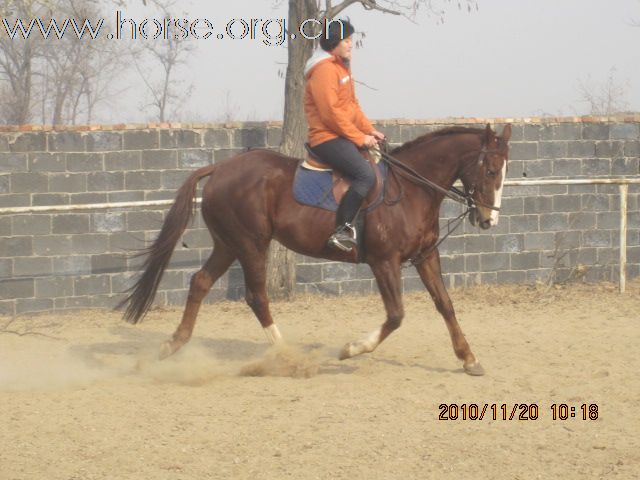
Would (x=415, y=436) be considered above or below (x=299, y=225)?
below

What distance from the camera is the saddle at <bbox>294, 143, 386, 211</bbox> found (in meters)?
7.25

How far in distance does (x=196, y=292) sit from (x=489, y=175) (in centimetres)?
255

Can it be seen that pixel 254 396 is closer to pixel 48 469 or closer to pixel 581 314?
pixel 48 469

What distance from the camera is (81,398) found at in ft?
21.3

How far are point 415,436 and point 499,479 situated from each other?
2.63ft

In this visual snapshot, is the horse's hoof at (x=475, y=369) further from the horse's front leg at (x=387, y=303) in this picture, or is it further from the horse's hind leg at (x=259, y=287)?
the horse's hind leg at (x=259, y=287)

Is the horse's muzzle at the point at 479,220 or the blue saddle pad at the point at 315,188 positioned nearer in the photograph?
the horse's muzzle at the point at 479,220

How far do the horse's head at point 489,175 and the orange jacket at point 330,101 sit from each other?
35.7 inches

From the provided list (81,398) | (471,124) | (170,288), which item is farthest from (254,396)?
(471,124)

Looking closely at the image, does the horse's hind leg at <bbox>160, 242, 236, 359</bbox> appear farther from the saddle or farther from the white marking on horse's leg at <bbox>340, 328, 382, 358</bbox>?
the white marking on horse's leg at <bbox>340, 328, 382, 358</bbox>

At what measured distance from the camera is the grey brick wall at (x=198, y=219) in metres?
10.5

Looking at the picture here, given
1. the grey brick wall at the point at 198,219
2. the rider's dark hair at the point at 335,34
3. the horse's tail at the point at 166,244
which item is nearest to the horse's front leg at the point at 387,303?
the rider's dark hair at the point at 335,34

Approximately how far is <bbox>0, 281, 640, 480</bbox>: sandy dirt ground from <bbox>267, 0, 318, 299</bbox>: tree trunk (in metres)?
0.99

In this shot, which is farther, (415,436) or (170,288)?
(170,288)
